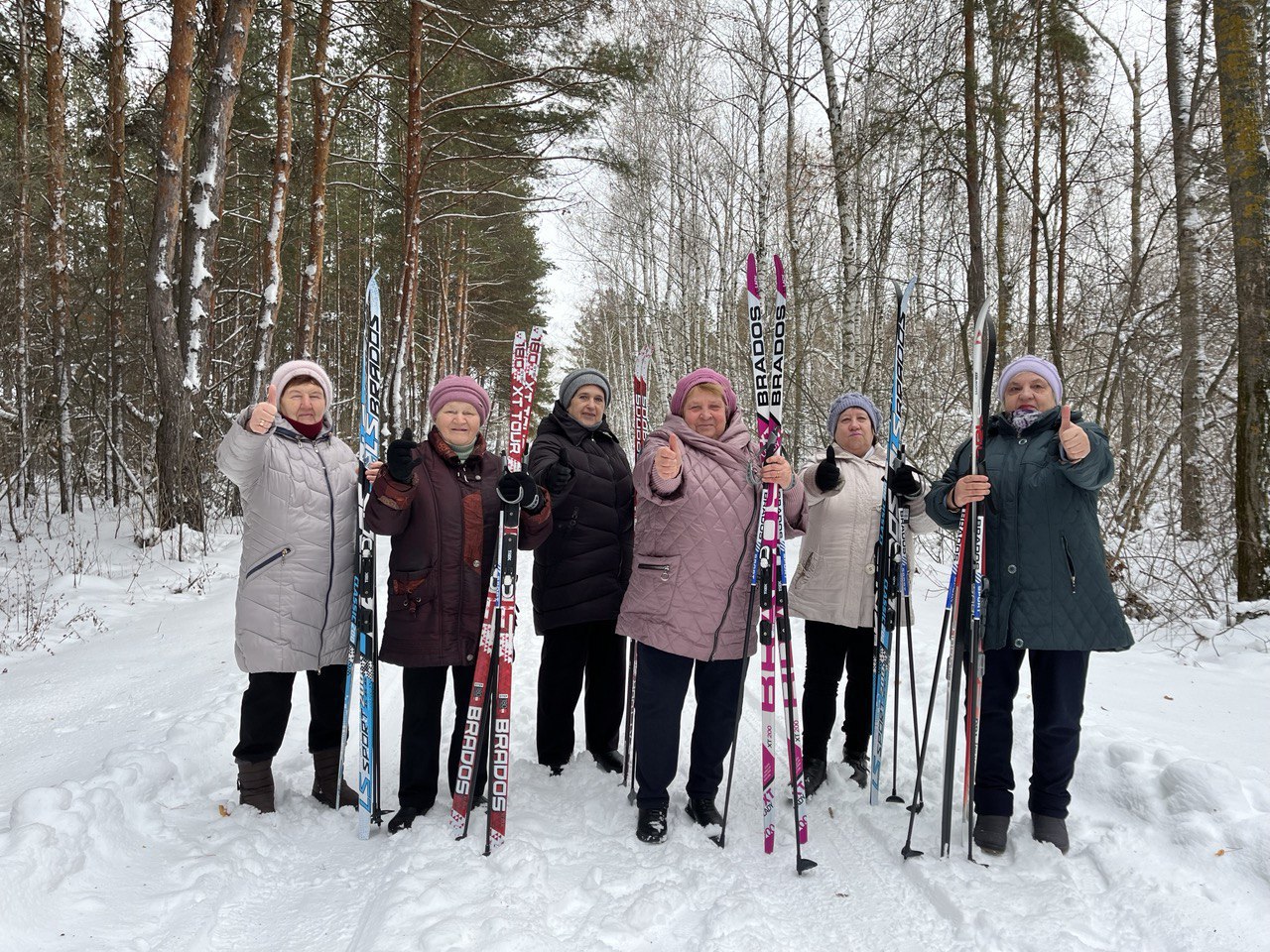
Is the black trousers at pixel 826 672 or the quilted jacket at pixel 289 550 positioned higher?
the quilted jacket at pixel 289 550

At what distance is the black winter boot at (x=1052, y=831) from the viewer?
104 inches

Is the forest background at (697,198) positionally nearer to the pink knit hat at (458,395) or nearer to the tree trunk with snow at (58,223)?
the tree trunk with snow at (58,223)

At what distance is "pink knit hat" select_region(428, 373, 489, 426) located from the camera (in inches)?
118

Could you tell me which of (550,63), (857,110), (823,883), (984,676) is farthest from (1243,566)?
(550,63)

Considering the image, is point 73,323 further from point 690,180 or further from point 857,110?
point 857,110

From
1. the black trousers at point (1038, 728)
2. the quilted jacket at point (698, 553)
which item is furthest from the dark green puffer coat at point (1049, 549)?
the quilted jacket at point (698, 553)

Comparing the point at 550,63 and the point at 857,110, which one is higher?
the point at 550,63

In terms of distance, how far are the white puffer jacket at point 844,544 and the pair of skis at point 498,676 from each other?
1359 mm

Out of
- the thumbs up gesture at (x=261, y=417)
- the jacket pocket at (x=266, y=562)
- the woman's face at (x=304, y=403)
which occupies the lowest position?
the jacket pocket at (x=266, y=562)

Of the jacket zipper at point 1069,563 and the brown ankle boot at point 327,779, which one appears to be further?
the brown ankle boot at point 327,779

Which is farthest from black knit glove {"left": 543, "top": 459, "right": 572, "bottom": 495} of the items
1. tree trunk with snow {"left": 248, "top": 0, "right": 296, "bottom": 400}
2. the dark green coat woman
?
tree trunk with snow {"left": 248, "top": 0, "right": 296, "bottom": 400}

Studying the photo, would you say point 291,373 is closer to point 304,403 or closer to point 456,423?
point 304,403

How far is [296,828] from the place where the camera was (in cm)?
291

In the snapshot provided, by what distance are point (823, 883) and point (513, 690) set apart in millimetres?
2633
